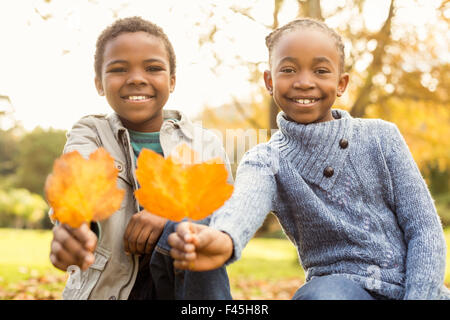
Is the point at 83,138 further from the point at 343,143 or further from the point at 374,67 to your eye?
the point at 374,67

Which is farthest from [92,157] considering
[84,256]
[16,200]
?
[16,200]

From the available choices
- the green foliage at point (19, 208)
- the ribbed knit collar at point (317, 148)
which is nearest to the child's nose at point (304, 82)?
the ribbed knit collar at point (317, 148)

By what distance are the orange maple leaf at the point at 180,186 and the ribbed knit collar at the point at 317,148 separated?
0.66 m

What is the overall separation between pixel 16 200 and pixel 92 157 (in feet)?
48.7

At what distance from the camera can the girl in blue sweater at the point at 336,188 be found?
1722 millimetres

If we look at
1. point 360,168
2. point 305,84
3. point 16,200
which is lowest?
point 16,200

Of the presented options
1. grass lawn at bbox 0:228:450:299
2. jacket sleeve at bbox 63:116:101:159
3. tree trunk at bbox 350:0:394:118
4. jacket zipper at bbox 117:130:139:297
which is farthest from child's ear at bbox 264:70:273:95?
tree trunk at bbox 350:0:394:118

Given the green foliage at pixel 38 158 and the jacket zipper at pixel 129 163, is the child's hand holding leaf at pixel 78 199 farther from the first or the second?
the green foliage at pixel 38 158

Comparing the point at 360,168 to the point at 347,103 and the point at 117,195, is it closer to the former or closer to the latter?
the point at 117,195

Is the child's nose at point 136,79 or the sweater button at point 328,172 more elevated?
the child's nose at point 136,79

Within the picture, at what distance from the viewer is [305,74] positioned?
6.13ft

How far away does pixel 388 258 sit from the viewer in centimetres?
177

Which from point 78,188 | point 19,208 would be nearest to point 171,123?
point 78,188
